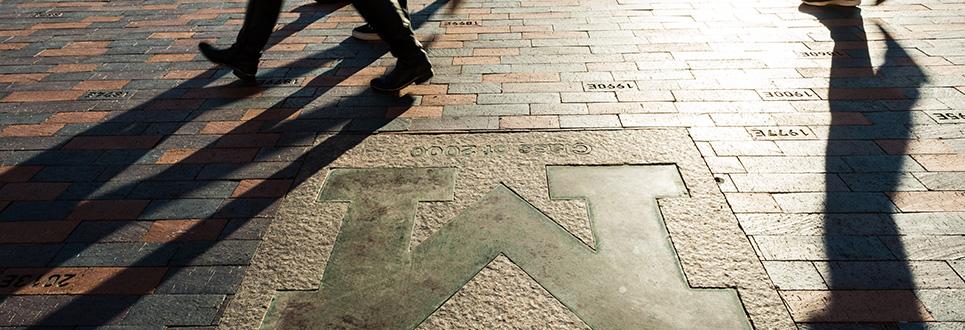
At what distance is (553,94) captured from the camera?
3.85 meters

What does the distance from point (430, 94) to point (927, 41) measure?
11.7ft

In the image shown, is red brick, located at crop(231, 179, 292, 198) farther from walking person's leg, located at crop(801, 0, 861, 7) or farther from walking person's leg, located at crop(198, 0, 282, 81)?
walking person's leg, located at crop(801, 0, 861, 7)

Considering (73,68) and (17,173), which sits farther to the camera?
(73,68)

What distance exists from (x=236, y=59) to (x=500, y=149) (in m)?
1.93

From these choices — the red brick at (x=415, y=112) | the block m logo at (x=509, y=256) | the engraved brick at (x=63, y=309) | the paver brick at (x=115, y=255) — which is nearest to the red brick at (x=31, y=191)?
the paver brick at (x=115, y=255)

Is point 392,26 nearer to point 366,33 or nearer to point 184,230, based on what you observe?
point 366,33

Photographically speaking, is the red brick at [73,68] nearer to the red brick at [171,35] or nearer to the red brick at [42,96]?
the red brick at [42,96]

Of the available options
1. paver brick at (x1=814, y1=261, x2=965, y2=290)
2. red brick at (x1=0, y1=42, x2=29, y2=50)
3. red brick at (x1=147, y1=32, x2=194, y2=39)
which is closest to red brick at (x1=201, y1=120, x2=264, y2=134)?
red brick at (x1=147, y1=32, x2=194, y2=39)

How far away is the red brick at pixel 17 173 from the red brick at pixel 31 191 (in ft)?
0.18

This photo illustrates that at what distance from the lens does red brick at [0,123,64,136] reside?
3578mm

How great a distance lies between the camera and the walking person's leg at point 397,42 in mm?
3646

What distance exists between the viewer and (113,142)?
3457mm

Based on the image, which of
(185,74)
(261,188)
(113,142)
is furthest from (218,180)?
(185,74)


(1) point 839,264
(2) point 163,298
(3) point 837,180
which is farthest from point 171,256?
(3) point 837,180
